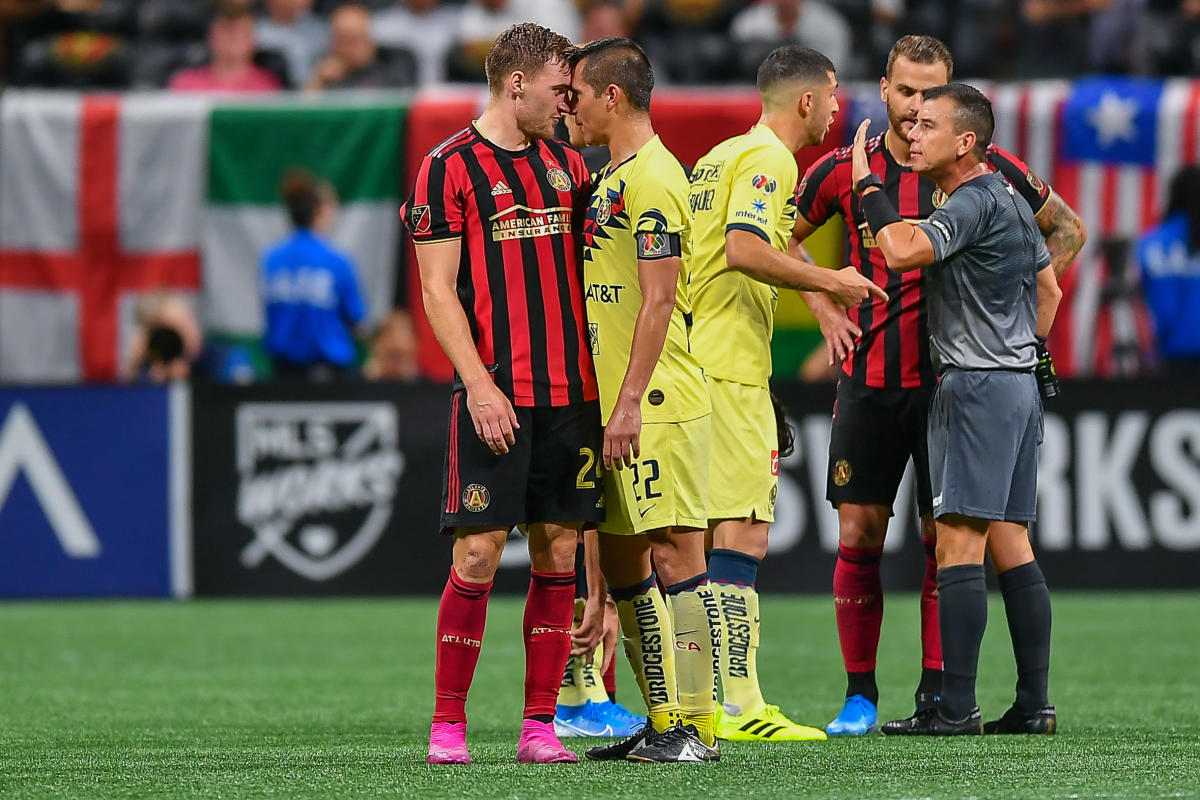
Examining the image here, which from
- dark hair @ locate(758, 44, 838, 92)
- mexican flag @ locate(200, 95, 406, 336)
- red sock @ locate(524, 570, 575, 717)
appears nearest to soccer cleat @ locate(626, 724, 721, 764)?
red sock @ locate(524, 570, 575, 717)

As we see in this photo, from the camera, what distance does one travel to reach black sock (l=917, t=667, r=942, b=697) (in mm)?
6363

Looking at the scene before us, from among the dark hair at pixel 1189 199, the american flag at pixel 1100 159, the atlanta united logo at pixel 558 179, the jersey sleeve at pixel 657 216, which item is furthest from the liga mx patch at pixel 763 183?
the dark hair at pixel 1189 199

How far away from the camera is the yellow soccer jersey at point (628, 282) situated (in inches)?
207

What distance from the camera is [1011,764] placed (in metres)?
5.16

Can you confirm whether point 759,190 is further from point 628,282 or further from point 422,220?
point 422,220

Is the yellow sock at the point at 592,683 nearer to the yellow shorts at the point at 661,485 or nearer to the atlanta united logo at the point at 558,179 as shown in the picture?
the yellow shorts at the point at 661,485

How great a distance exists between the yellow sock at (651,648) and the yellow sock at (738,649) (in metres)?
0.59

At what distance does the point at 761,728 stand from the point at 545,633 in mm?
998

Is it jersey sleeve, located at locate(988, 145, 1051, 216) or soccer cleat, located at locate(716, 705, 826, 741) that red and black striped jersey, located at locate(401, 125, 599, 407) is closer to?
soccer cleat, located at locate(716, 705, 826, 741)

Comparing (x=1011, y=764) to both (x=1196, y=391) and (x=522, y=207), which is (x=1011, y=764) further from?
(x=1196, y=391)

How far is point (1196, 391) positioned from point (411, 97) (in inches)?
228

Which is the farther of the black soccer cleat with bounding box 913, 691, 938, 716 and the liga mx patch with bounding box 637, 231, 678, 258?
the black soccer cleat with bounding box 913, 691, 938, 716

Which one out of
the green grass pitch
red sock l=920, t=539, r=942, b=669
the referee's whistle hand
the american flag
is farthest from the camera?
the american flag

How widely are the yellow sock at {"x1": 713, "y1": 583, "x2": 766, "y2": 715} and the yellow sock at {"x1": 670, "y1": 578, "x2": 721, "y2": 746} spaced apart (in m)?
0.71
